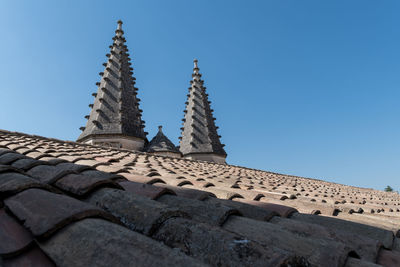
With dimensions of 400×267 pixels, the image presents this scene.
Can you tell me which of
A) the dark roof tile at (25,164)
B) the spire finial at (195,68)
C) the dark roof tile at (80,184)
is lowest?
the dark roof tile at (25,164)

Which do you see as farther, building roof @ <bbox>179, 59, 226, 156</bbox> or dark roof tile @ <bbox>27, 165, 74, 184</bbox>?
building roof @ <bbox>179, 59, 226, 156</bbox>

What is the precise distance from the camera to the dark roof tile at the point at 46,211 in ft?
3.45

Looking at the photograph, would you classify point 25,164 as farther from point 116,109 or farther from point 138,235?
point 116,109

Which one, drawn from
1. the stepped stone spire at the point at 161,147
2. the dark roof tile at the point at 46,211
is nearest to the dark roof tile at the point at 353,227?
the dark roof tile at the point at 46,211

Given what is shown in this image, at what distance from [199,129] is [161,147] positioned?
542 centimetres

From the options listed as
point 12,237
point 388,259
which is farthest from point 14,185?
point 388,259

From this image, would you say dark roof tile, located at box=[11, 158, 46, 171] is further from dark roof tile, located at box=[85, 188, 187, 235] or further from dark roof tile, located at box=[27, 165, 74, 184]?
dark roof tile, located at box=[85, 188, 187, 235]

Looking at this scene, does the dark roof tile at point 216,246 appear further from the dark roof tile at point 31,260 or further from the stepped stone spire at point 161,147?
the stepped stone spire at point 161,147

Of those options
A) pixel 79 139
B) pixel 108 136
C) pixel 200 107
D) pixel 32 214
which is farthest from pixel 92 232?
pixel 200 107

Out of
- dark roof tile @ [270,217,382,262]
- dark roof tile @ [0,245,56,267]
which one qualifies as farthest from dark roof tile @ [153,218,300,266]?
dark roof tile @ [270,217,382,262]

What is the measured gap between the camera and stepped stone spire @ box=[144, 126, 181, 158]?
1839 cm

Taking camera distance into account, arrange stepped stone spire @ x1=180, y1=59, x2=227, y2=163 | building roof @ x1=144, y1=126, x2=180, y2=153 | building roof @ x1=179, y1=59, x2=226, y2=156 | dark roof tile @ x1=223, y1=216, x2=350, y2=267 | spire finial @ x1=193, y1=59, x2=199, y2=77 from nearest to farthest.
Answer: dark roof tile @ x1=223, y1=216, x2=350, y2=267 → building roof @ x1=144, y1=126, x2=180, y2=153 → stepped stone spire @ x1=180, y1=59, x2=227, y2=163 → building roof @ x1=179, y1=59, x2=226, y2=156 → spire finial @ x1=193, y1=59, x2=199, y2=77

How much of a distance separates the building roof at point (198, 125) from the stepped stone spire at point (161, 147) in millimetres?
2641

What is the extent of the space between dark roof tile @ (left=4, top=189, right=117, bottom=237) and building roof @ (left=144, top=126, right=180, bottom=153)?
1713 centimetres
